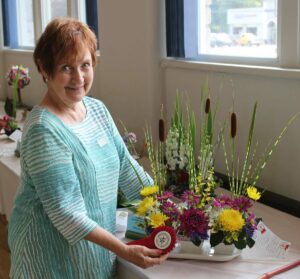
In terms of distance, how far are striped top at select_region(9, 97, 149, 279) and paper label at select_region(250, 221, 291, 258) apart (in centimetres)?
49

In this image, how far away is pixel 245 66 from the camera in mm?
2301

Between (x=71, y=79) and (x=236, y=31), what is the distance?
1341 millimetres

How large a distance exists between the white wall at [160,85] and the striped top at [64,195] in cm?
82

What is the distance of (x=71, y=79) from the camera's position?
4.74ft

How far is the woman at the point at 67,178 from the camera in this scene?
138 centimetres

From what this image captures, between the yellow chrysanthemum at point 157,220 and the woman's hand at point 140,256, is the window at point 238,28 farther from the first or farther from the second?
the woman's hand at point 140,256

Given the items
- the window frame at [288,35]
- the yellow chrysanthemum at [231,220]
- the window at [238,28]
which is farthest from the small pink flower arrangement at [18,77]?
the yellow chrysanthemum at [231,220]

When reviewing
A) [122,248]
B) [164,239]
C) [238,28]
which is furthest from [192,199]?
[238,28]

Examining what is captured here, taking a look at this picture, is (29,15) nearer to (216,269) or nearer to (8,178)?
(8,178)

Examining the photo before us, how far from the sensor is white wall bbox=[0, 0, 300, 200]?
7.07 feet

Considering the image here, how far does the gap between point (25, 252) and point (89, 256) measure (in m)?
0.19

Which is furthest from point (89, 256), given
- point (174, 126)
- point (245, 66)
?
point (245, 66)

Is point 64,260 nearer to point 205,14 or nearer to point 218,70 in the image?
point 218,70

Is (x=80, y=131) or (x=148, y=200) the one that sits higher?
(x=80, y=131)
